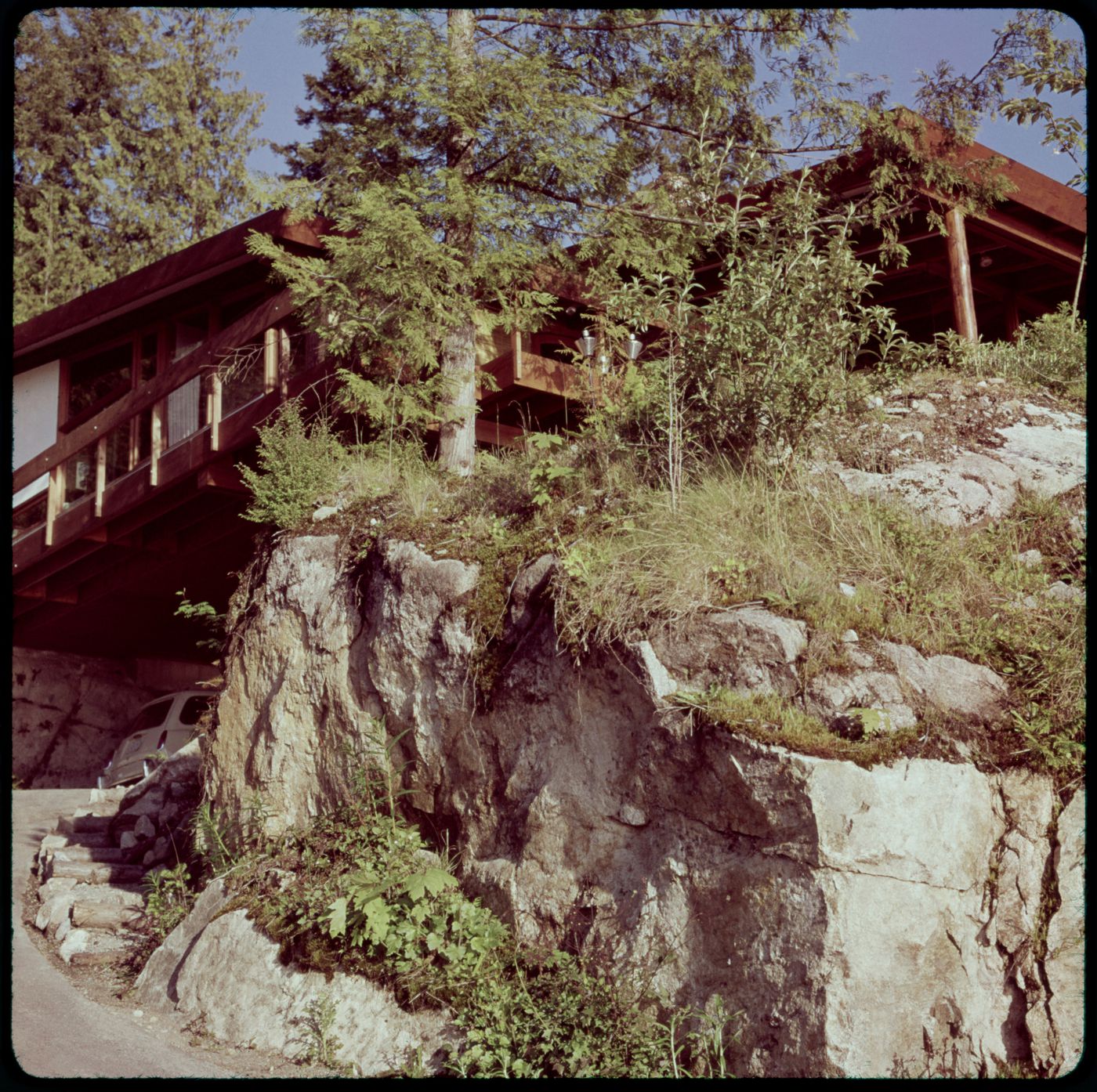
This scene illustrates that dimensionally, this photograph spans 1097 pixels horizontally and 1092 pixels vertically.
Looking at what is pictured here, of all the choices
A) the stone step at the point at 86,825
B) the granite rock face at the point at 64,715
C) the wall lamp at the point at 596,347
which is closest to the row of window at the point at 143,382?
the wall lamp at the point at 596,347

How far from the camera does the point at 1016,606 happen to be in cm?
672

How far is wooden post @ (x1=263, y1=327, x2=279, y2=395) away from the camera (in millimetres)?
12352

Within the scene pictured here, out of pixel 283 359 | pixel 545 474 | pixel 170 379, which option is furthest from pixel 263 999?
pixel 170 379

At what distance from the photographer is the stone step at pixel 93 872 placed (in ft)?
34.5

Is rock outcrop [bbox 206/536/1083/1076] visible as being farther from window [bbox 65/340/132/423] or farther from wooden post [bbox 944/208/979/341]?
window [bbox 65/340/132/423]

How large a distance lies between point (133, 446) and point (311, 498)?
18.2 ft

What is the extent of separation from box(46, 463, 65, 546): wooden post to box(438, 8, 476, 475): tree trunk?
5700 millimetres

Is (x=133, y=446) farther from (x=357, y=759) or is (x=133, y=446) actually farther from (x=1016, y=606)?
(x=1016, y=606)

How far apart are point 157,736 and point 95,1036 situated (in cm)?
835

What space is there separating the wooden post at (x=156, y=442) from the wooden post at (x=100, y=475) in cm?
70

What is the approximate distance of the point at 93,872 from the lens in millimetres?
10594

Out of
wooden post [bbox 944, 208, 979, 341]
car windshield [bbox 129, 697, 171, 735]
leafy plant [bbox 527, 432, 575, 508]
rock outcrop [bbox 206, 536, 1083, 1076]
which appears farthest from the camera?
car windshield [bbox 129, 697, 171, 735]

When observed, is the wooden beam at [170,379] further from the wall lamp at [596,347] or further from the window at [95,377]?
the window at [95,377]

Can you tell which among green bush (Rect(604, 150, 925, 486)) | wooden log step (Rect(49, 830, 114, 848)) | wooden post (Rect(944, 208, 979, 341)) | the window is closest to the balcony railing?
the window
